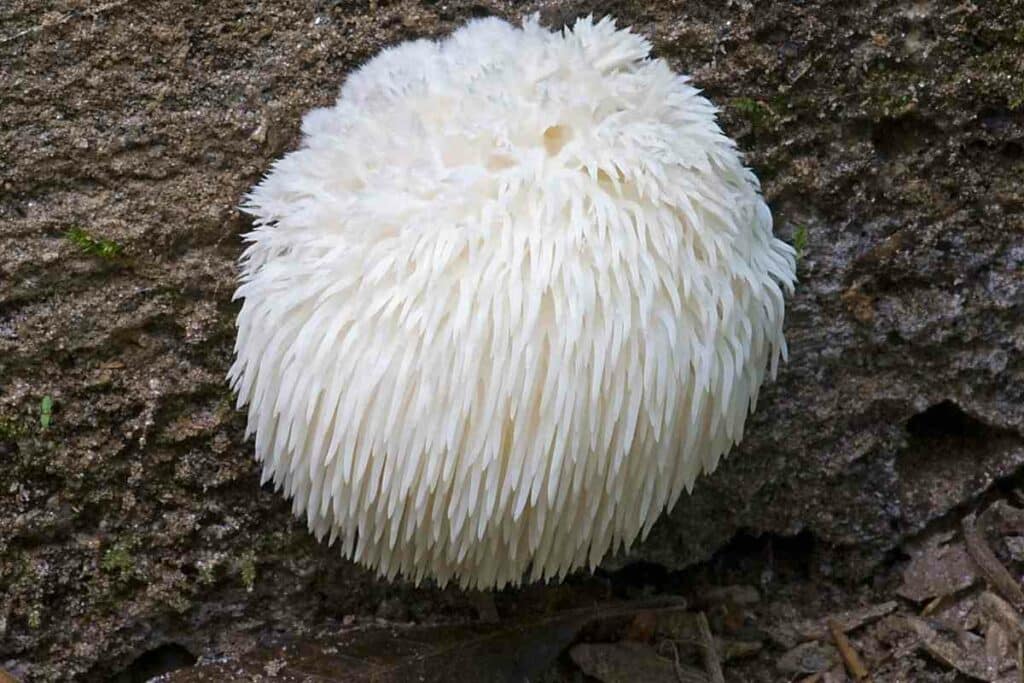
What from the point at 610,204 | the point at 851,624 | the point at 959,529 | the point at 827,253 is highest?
the point at 610,204

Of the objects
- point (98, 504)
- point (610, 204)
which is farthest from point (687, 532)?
point (98, 504)

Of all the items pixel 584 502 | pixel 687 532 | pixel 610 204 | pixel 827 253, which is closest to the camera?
pixel 610 204

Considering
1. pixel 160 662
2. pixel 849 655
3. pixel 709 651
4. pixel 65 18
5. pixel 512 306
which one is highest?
pixel 512 306

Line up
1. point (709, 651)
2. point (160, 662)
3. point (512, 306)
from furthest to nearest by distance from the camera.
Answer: point (709, 651)
point (160, 662)
point (512, 306)

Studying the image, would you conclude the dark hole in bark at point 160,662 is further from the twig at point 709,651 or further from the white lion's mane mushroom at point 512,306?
the twig at point 709,651

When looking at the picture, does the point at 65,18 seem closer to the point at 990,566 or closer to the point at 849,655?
the point at 849,655

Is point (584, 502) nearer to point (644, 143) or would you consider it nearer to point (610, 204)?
point (610, 204)

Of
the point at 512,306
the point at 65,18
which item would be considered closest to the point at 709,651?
the point at 512,306
